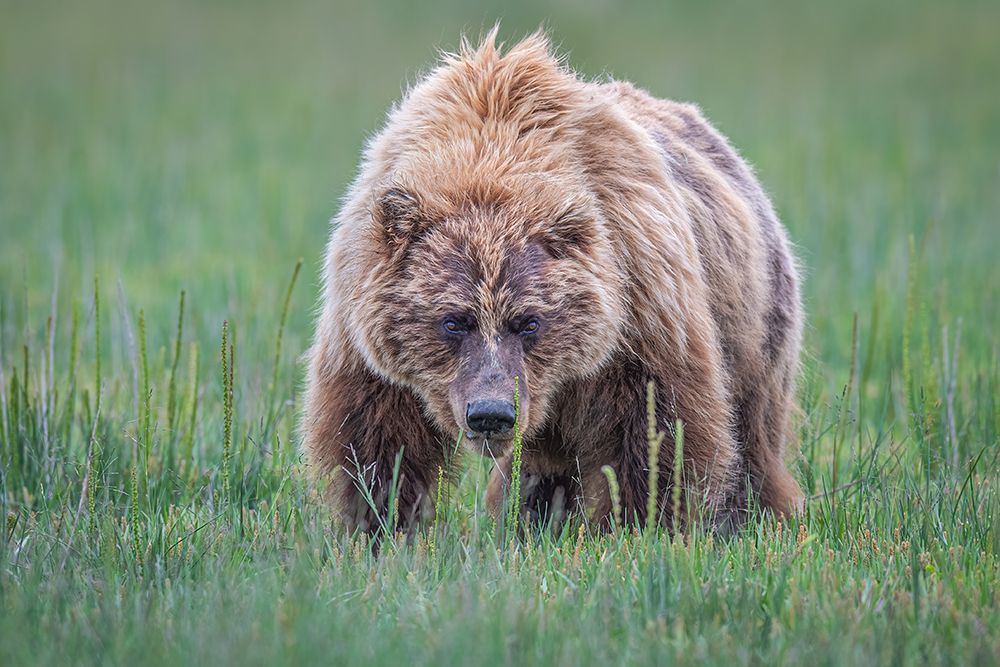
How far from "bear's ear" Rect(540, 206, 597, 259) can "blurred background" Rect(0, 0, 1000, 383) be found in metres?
1.12

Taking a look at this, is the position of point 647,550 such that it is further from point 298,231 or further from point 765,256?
point 298,231

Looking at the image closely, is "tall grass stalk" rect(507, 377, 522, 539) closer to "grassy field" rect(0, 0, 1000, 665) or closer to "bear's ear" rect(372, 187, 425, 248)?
"grassy field" rect(0, 0, 1000, 665)

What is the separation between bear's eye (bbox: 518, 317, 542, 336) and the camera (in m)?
4.64

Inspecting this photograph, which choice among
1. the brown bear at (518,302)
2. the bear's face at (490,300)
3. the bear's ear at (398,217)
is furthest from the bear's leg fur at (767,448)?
the bear's ear at (398,217)

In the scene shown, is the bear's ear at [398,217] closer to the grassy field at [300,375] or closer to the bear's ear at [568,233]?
the bear's ear at [568,233]

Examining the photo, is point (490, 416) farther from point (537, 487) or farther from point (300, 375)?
point (300, 375)

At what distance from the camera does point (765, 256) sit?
5.78 m

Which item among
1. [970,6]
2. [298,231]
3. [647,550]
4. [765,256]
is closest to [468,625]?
[647,550]

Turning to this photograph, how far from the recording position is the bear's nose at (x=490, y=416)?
173 inches

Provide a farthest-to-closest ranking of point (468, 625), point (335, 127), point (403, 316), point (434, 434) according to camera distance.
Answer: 1. point (335, 127)
2. point (434, 434)
3. point (403, 316)
4. point (468, 625)

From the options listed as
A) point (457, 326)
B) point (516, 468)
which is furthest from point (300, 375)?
point (516, 468)

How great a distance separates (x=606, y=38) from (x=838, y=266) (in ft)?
46.6

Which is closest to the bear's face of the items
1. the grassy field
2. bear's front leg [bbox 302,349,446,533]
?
bear's front leg [bbox 302,349,446,533]

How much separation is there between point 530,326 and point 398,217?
66cm
